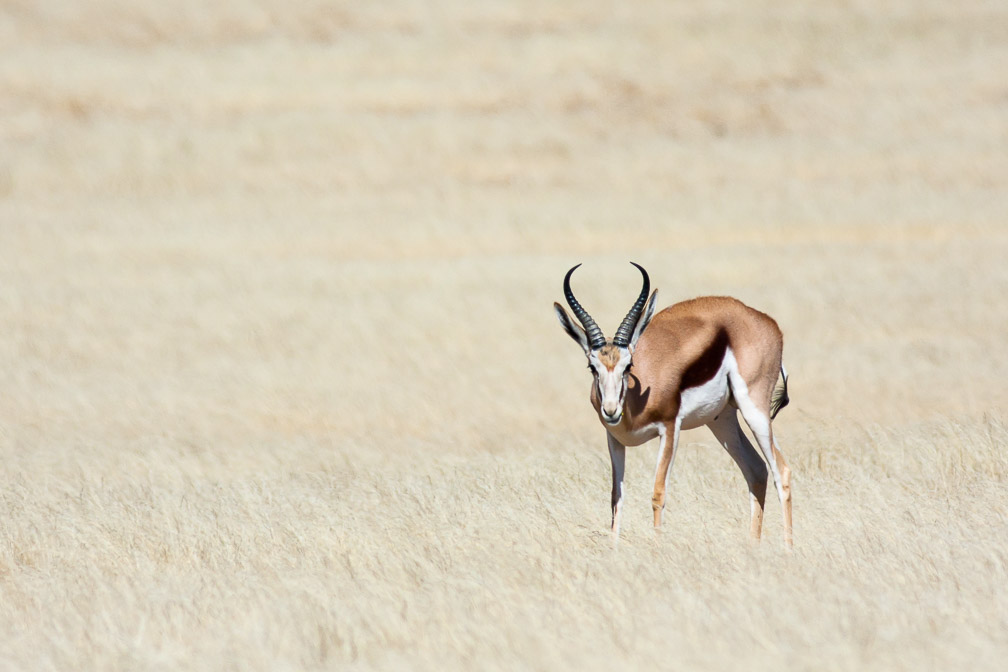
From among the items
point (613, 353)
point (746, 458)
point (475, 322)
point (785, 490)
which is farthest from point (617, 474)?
point (475, 322)

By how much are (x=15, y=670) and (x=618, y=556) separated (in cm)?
371

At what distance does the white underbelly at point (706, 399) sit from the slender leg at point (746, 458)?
0.53 metres

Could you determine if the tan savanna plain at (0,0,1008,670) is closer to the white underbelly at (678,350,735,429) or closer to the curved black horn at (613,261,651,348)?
the white underbelly at (678,350,735,429)

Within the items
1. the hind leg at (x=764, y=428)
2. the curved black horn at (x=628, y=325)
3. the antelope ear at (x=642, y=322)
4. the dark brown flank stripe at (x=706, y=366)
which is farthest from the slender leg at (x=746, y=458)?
the curved black horn at (x=628, y=325)

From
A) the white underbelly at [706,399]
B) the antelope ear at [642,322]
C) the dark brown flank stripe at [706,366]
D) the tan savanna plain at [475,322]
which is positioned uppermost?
the antelope ear at [642,322]

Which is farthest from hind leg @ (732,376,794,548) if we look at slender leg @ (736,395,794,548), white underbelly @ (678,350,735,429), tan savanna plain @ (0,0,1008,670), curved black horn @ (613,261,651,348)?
curved black horn @ (613,261,651,348)

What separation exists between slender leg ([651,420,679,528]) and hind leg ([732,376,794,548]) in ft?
2.04

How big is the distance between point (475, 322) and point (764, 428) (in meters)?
11.3

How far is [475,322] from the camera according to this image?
20.3m

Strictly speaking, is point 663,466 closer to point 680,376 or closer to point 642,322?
point 680,376

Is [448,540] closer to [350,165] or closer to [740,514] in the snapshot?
[740,514]

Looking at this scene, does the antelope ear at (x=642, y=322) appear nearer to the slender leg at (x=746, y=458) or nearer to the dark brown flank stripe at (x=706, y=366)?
the dark brown flank stripe at (x=706, y=366)

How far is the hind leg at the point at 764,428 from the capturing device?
926cm

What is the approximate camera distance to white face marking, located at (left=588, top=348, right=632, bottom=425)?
8375 mm
